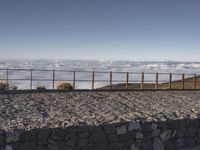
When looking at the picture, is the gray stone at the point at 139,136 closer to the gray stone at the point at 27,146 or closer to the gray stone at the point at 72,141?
the gray stone at the point at 72,141

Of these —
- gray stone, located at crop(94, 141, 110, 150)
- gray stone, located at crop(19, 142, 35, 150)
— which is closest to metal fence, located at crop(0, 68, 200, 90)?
gray stone, located at crop(94, 141, 110, 150)

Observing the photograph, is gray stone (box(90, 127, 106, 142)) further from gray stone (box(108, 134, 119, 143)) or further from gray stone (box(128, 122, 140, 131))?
gray stone (box(128, 122, 140, 131))

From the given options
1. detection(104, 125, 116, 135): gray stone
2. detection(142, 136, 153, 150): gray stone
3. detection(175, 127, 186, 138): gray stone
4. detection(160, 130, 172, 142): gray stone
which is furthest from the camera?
detection(175, 127, 186, 138): gray stone

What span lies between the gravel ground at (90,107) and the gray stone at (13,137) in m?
0.41

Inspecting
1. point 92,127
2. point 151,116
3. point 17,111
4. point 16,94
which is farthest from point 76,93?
point 92,127

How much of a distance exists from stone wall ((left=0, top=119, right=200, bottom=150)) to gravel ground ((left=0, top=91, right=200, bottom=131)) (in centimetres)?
31

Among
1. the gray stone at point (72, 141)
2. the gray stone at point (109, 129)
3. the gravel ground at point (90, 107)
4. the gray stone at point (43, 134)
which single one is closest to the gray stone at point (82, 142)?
the gray stone at point (72, 141)

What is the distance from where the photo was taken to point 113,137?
1222cm

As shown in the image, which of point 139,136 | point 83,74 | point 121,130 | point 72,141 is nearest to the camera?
point 72,141

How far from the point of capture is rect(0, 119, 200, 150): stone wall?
10.9 m

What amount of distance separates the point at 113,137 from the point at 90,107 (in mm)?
4246

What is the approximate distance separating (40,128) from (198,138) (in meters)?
5.65

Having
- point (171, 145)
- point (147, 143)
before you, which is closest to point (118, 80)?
point (171, 145)

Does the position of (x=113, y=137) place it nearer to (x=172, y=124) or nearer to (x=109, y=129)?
(x=109, y=129)
